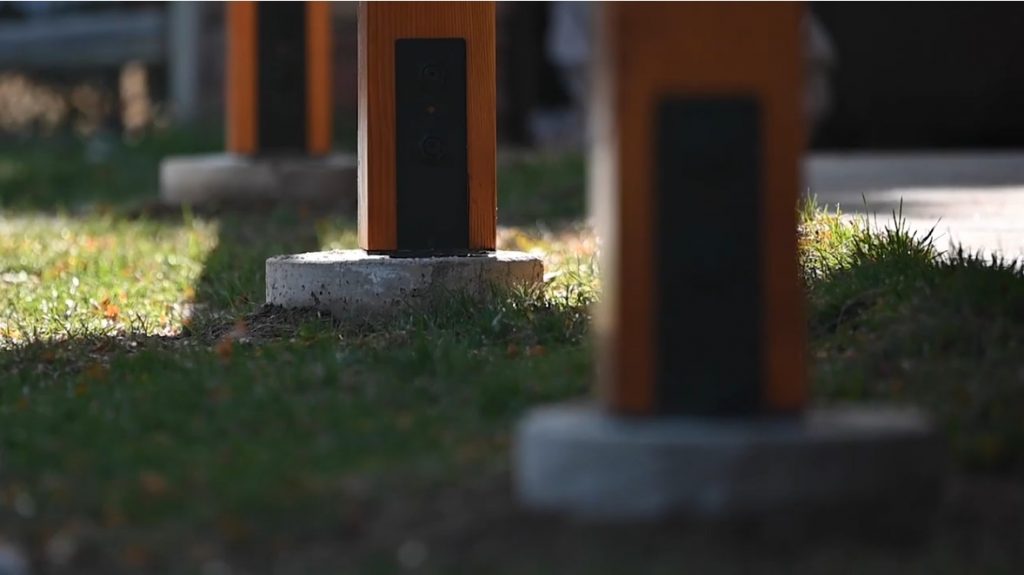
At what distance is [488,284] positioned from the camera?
561 cm

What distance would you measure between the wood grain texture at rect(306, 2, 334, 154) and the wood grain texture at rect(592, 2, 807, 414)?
642cm

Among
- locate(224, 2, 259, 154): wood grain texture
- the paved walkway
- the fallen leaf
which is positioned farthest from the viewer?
locate(224, 2, 259, 154): wood grain texture

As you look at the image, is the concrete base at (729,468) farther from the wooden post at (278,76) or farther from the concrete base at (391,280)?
the wooden post at (278,76)

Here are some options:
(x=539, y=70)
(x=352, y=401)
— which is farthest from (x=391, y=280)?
(x=539, y=70)

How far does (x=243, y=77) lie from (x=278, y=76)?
0.19 meters

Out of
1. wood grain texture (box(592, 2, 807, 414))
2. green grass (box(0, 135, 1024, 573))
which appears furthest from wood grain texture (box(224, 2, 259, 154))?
wood grain texture (box(592, 2, 807, 414))

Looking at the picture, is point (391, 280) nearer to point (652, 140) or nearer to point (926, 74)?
point (652, 140)

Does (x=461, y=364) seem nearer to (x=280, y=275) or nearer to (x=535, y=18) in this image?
(x=280, y=275)

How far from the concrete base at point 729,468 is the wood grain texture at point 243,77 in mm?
6481

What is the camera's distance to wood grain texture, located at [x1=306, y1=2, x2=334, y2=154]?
966 centimetres

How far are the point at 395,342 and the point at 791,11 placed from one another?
2.09m

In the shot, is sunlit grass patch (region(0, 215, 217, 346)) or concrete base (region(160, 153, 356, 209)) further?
concrete base (region(160, 153, 356, 209))

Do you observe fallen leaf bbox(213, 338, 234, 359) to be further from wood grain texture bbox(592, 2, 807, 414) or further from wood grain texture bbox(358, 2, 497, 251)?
wood grain texture bbox(592, 2, 807, 414)

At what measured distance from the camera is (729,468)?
3.28 meters
